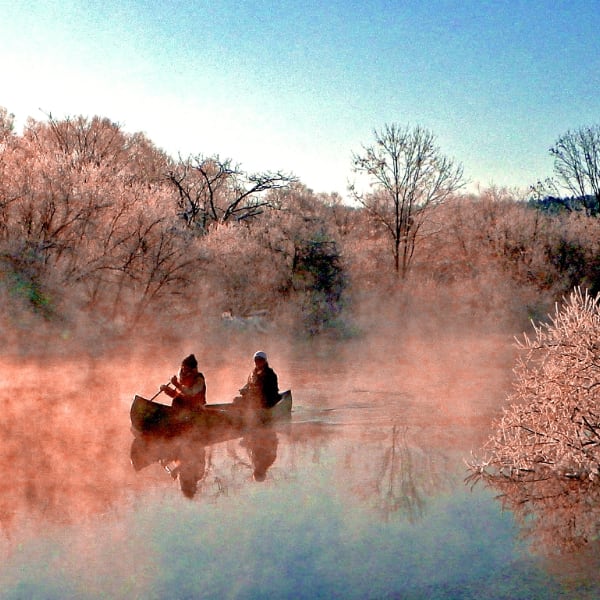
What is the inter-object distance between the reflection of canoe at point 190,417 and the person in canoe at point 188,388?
24 centimetres

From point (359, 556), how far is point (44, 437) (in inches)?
300

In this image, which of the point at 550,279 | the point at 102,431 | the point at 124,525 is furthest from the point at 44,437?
the point at 550,279

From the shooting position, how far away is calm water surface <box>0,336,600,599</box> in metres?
7.56

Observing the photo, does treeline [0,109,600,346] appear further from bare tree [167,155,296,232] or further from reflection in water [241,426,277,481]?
reflection in water [241,426,277,481]

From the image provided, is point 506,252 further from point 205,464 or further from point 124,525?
point 124,525

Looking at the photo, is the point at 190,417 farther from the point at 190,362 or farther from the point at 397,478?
the point at 397,478

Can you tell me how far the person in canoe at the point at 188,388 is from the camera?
1399 centimetres

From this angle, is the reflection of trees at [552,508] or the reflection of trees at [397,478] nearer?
the reflection of trees at [552,508]

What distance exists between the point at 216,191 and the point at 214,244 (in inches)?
563

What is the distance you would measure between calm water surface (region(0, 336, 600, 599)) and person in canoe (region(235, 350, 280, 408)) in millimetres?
559

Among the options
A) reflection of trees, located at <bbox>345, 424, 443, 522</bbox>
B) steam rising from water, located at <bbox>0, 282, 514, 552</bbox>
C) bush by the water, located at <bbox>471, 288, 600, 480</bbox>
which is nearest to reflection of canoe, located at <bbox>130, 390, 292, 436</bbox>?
steam rising from water, located at <bbox>0, 282, 514, 552</bbox>

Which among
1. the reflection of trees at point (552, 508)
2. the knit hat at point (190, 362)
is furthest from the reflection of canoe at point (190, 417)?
the reflection of trees at point (552, 508)

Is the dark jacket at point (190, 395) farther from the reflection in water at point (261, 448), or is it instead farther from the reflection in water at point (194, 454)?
the reflection in water at point (261, 448)

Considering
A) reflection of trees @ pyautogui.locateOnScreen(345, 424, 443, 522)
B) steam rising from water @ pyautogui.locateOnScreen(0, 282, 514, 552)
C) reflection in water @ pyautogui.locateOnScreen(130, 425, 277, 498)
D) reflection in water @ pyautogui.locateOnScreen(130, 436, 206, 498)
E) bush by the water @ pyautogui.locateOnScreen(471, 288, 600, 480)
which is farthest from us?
reflection in water @ pyautogui.locateOnScreen(130, 425, 277, 498)
